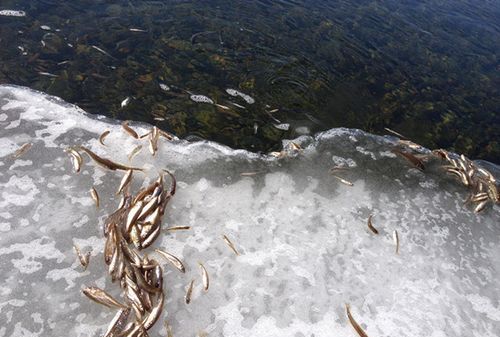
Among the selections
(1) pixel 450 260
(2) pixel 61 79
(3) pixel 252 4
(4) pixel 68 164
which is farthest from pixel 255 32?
(1) pixel 450 260

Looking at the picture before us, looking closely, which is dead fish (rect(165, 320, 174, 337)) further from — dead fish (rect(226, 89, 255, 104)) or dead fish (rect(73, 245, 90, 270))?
dead fish (rect(226, 89, 255, 104))

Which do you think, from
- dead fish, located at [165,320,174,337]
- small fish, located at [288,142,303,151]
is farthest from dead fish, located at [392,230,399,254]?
dead fish, located at [165,320,174,337]

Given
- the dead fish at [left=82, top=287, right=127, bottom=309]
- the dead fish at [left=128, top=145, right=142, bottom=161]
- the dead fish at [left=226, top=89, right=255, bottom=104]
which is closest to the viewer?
the dead fish at [left=82, top=287, right=127, bottom=309]

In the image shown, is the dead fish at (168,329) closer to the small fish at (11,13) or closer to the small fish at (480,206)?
the small fish at (480,206)

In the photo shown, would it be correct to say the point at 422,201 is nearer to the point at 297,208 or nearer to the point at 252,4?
the point at 297,208

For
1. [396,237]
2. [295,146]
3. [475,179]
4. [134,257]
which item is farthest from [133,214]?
[475,179]

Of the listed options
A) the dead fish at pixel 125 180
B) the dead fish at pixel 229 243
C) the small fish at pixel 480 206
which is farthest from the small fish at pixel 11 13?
the small fish at pixel 480 206

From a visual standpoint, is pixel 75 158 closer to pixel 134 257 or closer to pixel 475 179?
pixel 134 257
